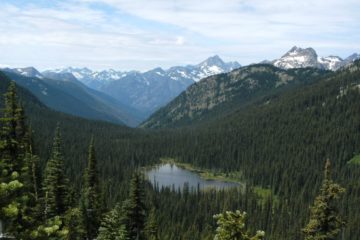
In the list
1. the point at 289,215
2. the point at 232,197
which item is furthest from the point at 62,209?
the point at 232,197

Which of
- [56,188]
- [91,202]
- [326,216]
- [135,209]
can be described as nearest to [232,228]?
[326,216]

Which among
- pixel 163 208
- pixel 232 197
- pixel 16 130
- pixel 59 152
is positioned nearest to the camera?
pixel 16 130

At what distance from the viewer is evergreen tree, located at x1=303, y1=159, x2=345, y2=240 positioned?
36969mm

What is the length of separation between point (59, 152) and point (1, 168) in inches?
1676

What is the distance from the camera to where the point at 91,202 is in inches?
2603

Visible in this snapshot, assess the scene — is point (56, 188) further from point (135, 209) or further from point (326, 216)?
point (326, 216)

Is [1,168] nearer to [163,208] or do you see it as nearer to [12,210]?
[12,210]

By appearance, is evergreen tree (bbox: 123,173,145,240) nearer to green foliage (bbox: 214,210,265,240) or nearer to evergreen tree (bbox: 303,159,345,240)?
evergreen tree (bbox: 303,159,345,240)

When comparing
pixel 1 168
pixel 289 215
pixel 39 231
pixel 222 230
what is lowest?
pixel 289 215

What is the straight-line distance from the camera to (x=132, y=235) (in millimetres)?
62938

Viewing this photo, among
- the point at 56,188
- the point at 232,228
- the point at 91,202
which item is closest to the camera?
the point at 232,228

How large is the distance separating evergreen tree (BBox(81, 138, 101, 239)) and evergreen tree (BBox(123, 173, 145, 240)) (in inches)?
196

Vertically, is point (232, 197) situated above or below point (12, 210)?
below

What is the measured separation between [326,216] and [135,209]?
32.6m
